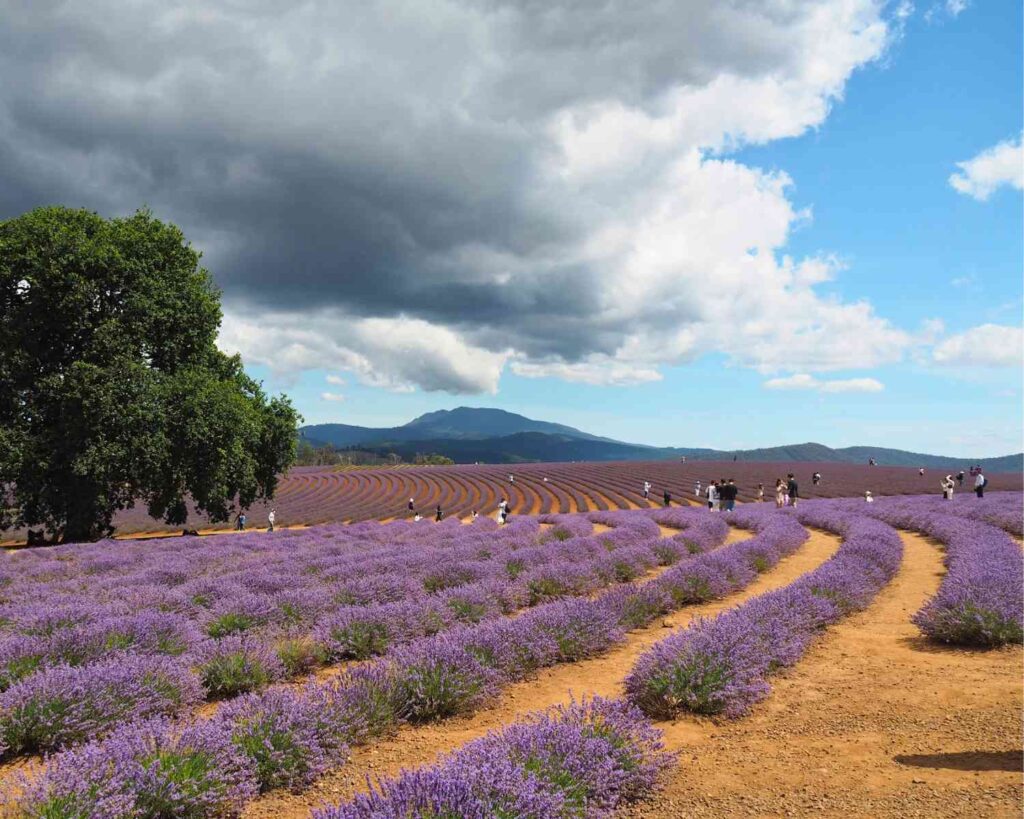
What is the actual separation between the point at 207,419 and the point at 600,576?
1405 cm

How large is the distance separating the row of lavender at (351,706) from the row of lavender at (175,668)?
58 cm

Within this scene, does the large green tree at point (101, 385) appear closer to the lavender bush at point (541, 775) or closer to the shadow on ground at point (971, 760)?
the lavender bush at point (541, 775)

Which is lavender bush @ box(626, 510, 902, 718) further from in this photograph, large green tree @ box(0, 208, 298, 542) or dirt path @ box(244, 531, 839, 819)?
large green tree @ box(0, 208, 298, 542)

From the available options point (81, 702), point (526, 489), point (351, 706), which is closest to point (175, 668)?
point (81, 702)

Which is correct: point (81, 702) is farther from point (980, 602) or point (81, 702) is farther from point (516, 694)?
point (980, 602)

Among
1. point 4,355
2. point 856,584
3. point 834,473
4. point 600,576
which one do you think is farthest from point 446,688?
point 834,473

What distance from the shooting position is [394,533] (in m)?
19.0

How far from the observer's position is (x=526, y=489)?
53.3 m

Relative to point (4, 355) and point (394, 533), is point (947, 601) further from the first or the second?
point (4, 355)

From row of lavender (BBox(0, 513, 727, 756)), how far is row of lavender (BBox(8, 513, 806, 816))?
1.90 ft

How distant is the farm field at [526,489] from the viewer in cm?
3900

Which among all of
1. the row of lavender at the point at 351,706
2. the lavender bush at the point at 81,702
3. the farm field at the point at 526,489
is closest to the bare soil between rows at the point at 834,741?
the row of lavender at the point at 351,706

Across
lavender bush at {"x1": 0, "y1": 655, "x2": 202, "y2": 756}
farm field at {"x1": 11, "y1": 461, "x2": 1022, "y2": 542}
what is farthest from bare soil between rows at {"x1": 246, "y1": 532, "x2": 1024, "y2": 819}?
farm field at {"x1": 11, "y1": 461, "x2": 1022, "y2": 542}

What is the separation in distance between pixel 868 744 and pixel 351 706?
3.98 meters
